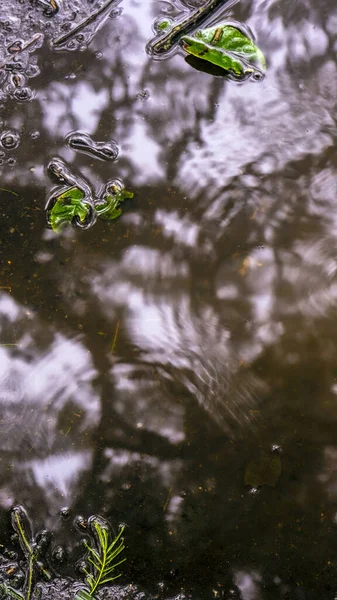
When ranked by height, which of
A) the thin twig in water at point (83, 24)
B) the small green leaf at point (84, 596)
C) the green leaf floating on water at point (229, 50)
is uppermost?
the green leaf floating on water at point (229, 50)

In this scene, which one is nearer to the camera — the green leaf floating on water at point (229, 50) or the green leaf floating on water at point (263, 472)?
the green leaf floating on water at point (263, 472)

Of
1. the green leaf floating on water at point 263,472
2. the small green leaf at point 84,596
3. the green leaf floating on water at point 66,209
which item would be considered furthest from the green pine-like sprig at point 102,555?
the green leaf floating on water at point 66,209

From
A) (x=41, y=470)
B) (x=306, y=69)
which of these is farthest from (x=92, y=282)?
(x=306, y=69)

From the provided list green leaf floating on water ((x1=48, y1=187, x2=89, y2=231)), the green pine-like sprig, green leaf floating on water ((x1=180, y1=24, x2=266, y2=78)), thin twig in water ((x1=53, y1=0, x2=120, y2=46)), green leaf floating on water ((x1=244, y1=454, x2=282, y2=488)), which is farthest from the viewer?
thin twig in water ((x1=53, y1=0, x2=120, y2=46))

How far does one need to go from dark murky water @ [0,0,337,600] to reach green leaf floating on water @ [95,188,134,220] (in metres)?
0.06

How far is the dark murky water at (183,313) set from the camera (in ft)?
6.89

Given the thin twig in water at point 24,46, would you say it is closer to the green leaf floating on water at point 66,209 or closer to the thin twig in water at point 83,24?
the thin twig in water at point 83,24

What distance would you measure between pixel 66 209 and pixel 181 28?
1090mm

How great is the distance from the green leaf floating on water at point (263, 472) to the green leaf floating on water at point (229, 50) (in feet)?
5.84

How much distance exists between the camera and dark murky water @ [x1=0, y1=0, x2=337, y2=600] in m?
2.10

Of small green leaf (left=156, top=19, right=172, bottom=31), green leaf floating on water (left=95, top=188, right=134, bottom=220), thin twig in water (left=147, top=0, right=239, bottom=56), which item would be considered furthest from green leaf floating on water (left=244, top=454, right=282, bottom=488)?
small green leaf (left=156, top=19, right=172, bottom=31)

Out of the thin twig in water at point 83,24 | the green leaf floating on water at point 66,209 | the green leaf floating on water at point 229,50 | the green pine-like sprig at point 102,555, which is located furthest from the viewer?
the thin twig in water at point 83,24

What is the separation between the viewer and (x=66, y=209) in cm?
236

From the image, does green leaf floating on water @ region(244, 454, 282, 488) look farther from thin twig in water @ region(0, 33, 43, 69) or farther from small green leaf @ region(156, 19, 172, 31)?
thin twig in water @ region(0, 33, 43, 69)
